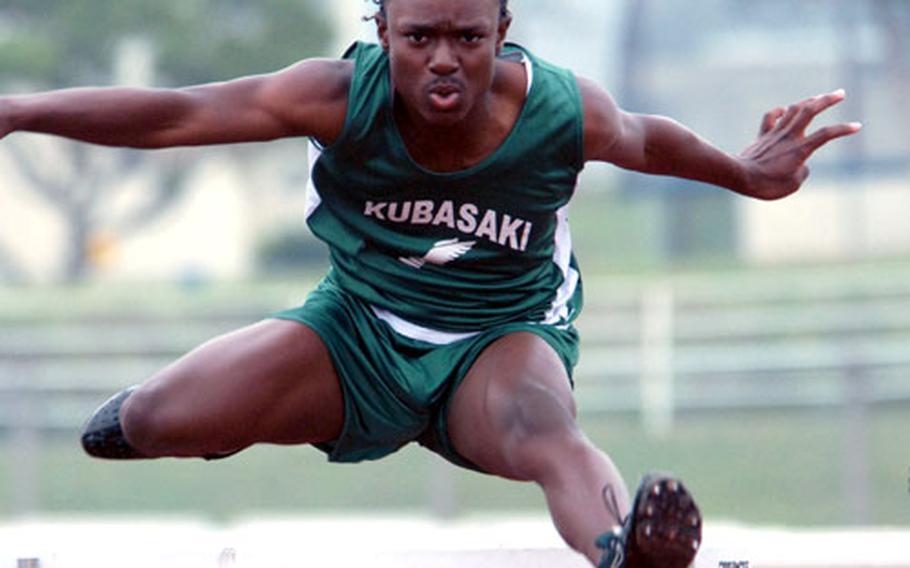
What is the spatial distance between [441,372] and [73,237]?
20.9 ft

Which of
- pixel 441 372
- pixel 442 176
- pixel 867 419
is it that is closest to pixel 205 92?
pixel 442 176

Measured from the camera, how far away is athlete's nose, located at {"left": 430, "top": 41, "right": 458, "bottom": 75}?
3.45 metres

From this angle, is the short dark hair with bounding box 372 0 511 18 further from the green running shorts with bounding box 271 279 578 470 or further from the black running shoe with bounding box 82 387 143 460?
the black running shoe with bounding box 82 387 143 460

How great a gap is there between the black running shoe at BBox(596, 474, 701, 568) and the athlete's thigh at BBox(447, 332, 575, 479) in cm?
35

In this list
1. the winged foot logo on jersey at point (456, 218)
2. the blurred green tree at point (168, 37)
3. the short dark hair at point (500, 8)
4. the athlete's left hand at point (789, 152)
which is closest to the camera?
the short dark hair at point (500, 8)

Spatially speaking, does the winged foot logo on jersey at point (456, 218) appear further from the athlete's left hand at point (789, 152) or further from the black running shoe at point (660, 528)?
the black running shoe at point (660, 528)

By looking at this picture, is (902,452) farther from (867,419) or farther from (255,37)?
(255,37)

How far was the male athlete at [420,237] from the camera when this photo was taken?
11.5 feet

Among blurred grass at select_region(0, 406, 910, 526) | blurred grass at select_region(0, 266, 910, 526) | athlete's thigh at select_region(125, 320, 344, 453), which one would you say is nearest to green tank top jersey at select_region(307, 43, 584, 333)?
athlete's thigh at select_region(125, 320, 344, 453)

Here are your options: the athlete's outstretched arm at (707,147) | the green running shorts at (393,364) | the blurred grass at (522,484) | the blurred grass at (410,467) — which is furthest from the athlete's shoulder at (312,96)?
the blurred grass at (522,484)

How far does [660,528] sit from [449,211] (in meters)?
0.87

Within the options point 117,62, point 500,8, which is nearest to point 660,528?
point 500,8

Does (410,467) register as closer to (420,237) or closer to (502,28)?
(420,237)

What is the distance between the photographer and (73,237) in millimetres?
9766
